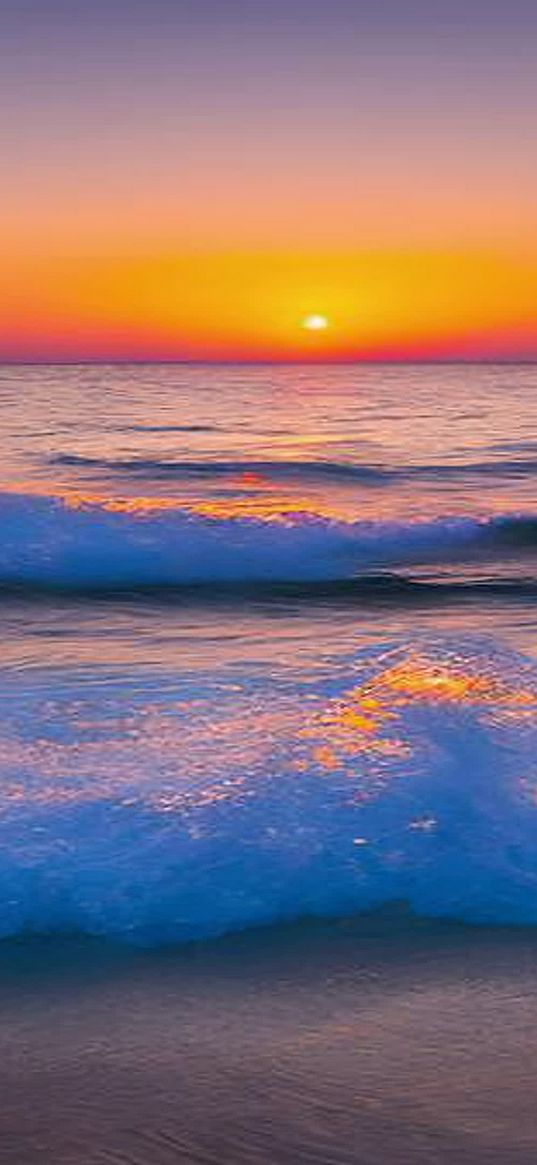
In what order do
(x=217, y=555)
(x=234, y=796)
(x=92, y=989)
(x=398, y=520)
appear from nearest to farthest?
(x=92, y=989)
(x=234, y=796)
(x=217, y=555)
(x=398, y=520)

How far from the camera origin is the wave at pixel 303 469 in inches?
876

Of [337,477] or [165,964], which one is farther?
[337,477]

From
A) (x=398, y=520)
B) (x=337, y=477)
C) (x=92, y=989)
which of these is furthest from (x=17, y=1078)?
(x=337, y=477)

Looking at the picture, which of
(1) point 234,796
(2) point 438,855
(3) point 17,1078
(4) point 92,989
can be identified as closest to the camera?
(3) point 17,1078

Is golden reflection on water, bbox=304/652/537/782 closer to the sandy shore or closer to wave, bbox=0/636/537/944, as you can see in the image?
wave, bbox=0/636/537/944

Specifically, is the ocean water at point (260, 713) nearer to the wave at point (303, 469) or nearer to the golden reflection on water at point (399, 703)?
the golden reflection on water at point (399, 703)

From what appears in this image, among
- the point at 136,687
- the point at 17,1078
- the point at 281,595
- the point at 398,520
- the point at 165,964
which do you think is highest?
the point at 398,520

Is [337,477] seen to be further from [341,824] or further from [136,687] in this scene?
[341,824]

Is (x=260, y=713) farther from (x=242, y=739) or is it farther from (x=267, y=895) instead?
(x=267, y=895)

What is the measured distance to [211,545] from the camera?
45.9 feet

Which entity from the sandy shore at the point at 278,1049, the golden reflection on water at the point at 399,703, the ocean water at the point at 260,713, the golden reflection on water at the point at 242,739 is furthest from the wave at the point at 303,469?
the sandy shore at the point at 278,1049

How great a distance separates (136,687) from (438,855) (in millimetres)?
2781

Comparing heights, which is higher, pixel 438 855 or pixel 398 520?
pixel 398 520

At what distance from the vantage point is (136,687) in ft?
23.1
